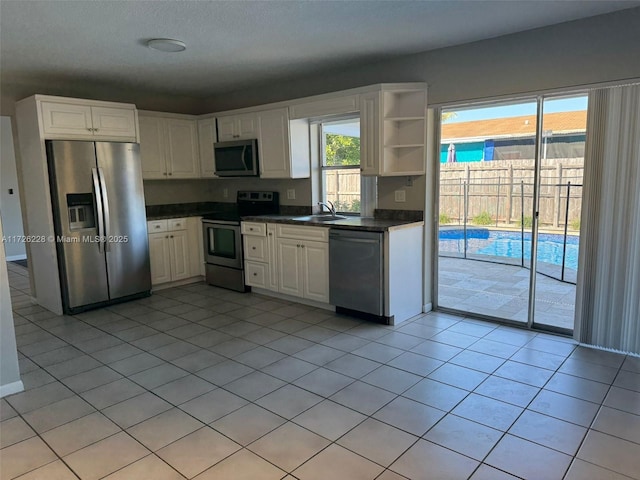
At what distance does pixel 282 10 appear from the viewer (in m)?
2.85

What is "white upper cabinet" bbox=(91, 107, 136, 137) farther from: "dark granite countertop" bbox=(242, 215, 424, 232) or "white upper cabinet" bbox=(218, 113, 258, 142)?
"dark granite countertop" bbox=(242, 215, 424, 232)

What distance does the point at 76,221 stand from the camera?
4.32 metres

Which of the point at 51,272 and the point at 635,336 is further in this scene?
the point at 51,272

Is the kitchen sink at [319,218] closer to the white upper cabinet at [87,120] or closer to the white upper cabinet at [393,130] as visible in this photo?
the white upper cabinet at [393,130]

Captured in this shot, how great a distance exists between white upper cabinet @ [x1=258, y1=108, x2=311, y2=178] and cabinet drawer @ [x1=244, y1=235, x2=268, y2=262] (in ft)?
2.46

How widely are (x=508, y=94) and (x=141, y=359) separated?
3551 millimetres

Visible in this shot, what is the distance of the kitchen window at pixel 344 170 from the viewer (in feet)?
15.1

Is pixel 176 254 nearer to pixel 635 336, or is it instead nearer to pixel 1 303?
pixel 1 303

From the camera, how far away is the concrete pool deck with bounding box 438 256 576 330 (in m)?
3.97

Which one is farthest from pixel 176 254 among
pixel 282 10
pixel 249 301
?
pixel 282 10

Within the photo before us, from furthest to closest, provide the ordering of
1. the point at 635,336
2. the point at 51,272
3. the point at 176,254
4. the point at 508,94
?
the point at 176,254 < the point at 51,272 < the point at 508,94 < the point at 635,336

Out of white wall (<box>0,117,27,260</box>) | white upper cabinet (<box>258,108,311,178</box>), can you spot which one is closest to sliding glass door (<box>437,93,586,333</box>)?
white upper cabinet (<box>258,108,311,178</box>)

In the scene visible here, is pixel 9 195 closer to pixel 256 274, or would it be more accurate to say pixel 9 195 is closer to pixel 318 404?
pixel 256 274

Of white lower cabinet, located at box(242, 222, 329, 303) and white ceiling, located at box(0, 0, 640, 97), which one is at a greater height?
white ceiling, located at box(0, 0, 640, 97)
